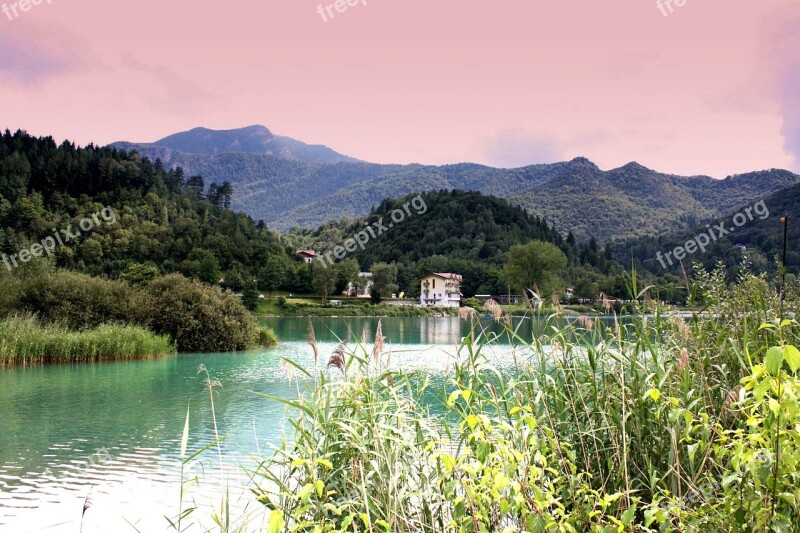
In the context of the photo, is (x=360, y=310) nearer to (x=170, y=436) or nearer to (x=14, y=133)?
(x=170, y=436)

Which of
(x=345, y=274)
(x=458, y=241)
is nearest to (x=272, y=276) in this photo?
(x=345, y=274)

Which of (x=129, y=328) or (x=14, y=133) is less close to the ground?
(x=14, y=133)

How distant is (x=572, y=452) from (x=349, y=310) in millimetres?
59470

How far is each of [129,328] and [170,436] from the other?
12.0 m

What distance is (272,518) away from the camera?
2459 millimetres

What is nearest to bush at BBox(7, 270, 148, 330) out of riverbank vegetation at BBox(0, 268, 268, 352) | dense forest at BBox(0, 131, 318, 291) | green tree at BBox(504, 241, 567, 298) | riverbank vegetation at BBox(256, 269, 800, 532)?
riverbank vegetation at BBox(0, 268, 268, 352)

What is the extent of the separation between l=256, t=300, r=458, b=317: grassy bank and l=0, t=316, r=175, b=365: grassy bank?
121 feet

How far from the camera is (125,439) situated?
941 cm

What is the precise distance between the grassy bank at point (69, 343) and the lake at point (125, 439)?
118 cm

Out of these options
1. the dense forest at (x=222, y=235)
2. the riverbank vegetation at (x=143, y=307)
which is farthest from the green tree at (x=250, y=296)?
the riverbank vegetation at (x=143, y=307)

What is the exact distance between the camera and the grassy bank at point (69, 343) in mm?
17594

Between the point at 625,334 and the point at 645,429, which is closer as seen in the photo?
the point at 645,429

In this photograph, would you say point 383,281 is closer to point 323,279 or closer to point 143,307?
point 323,279

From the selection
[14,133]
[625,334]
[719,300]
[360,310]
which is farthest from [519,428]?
[14,133]
